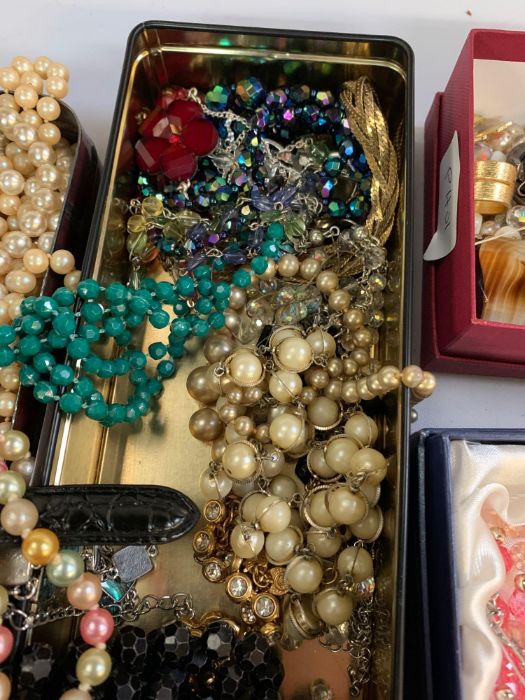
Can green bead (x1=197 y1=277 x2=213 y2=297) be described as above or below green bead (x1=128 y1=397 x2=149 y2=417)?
above

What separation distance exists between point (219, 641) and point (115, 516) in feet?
0.59

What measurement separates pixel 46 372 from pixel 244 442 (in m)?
0.23

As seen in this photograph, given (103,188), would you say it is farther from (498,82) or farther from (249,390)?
(498,82)

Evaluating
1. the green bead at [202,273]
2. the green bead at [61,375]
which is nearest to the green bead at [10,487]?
the green bead at [61,375]

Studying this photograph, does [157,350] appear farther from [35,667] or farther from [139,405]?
[35,667]

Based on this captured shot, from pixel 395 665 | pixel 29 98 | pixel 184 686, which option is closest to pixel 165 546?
pixel 184 686

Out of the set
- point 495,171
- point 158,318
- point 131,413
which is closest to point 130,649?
point 131,413

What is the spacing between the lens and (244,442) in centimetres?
67

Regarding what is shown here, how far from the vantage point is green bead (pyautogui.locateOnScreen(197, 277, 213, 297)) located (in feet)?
2.35

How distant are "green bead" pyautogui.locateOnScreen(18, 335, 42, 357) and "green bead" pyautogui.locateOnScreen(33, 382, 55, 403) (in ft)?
0.12

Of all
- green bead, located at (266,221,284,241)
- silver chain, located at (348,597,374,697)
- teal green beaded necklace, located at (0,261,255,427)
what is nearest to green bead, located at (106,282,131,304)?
teal green beaded necklace, located at (0,261,255,427)

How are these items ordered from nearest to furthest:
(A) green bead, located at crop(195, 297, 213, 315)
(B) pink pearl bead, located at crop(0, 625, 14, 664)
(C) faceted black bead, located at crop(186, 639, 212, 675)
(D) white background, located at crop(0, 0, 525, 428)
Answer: (B) pink pearl bead, located at crop(0, 625, 14, 664) → (C) faceted black bead, located at crop(186, 639, 212, 675) → (A) green bead, located at crop(195, 297, 213, 315) → (D) white background, located at crop(0, 0, 525, 428)

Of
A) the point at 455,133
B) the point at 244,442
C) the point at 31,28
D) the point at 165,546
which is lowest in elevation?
the point at 165,546

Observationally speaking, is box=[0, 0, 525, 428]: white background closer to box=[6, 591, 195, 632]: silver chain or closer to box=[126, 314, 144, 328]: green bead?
box=[126, 314, 144, 328]: green bead
